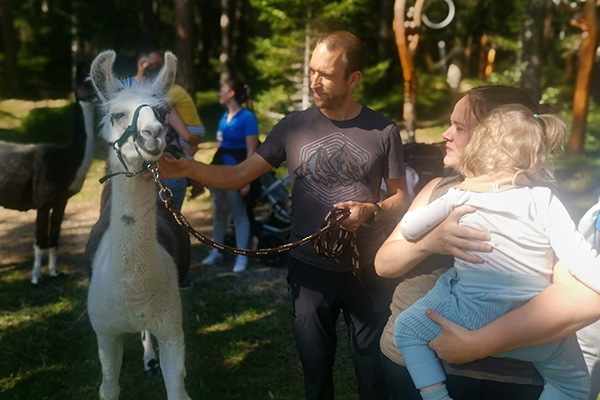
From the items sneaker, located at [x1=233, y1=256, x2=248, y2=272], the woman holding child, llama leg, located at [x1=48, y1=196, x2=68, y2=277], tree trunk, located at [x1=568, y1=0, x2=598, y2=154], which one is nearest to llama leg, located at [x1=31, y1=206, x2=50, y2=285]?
llama leg, located at [x1=48, y1=196, x2=68, y2=277]

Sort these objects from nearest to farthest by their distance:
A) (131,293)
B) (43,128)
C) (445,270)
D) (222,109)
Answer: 1. (445,270)
2. (131,293)
3. (43,128)
4. (222,109)

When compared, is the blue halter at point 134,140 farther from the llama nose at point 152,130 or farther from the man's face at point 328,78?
the man's face at point 328,78

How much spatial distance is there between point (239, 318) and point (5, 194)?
3037mm

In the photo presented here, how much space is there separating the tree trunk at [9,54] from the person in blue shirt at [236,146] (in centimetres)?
1898

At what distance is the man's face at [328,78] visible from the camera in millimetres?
2703

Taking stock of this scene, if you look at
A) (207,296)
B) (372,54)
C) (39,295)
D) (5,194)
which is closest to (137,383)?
(207,296)

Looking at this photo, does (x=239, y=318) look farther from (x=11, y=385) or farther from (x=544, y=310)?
(x=544, y=310)

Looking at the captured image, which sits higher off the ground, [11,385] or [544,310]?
[544,310]

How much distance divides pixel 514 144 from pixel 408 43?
7988 mm

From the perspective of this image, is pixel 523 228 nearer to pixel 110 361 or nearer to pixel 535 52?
pixel 110 361

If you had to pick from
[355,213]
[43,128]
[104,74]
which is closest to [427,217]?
[355,213]

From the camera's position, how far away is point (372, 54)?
23.9 meters

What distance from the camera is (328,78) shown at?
2715 mm

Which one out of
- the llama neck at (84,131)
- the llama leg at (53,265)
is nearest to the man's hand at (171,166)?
the llama neck at (84,131)
